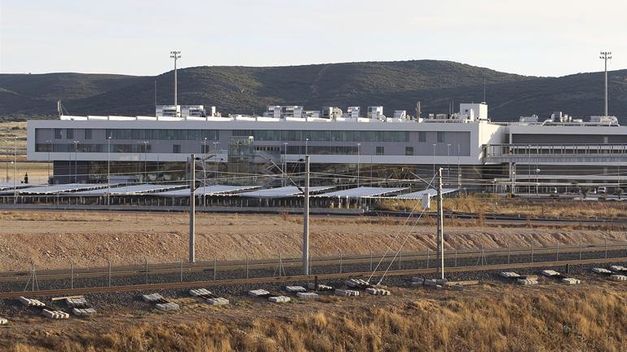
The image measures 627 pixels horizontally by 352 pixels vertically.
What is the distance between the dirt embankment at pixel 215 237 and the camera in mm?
50531

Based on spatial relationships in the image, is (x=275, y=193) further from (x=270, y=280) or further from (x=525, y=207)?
(x=270, y=280)

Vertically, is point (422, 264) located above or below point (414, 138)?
below

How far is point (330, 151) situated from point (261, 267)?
6452 centimetres

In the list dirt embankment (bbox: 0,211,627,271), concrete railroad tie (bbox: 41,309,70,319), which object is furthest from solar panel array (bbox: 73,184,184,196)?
concrete railroad tie (bbox: 41,309,70,319)

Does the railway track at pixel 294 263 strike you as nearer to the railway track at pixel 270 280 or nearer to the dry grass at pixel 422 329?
the railway track at pixel 270 280

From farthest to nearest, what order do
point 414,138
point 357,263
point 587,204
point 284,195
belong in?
1. point 414,138
2. point 587,204
3. point 284,195
4. point 357,263

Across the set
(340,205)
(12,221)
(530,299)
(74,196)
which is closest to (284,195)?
(340,205)

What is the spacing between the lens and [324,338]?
108 feet

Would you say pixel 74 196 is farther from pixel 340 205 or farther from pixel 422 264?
pixel 422 264

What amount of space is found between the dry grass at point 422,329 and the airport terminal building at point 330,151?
66887 mm

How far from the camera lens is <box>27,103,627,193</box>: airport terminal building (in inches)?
4281

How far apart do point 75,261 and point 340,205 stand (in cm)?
4057

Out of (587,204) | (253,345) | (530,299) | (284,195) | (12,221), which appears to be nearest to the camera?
(253,345)

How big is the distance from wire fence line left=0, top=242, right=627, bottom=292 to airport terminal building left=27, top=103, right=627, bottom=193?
165 ft
